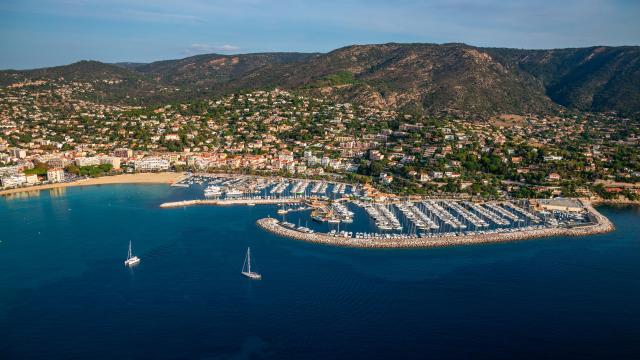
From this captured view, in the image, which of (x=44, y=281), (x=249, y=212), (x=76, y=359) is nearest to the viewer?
(x=76, y=359)

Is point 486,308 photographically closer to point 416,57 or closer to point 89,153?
point 89,153

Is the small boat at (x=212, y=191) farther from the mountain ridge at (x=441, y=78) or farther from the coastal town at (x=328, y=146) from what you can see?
the mountain ridge at (x=441, y=78)

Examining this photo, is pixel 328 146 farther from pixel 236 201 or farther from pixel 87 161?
pixel 87 161

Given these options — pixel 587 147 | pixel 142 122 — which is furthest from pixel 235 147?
pixel 587 147

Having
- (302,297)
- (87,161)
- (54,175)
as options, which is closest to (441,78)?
(87,161)

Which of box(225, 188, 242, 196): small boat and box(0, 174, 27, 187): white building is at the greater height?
box(0, 174, 27, 187): white building

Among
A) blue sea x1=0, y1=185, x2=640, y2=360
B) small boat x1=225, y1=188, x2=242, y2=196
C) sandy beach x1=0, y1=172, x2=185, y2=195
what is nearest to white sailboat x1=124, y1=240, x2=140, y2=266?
blue sea x1=0, y1=185, x2=640, y2=360

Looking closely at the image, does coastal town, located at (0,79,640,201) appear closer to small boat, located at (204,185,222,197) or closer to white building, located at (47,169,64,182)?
white building, located at (47,169,64,182)
